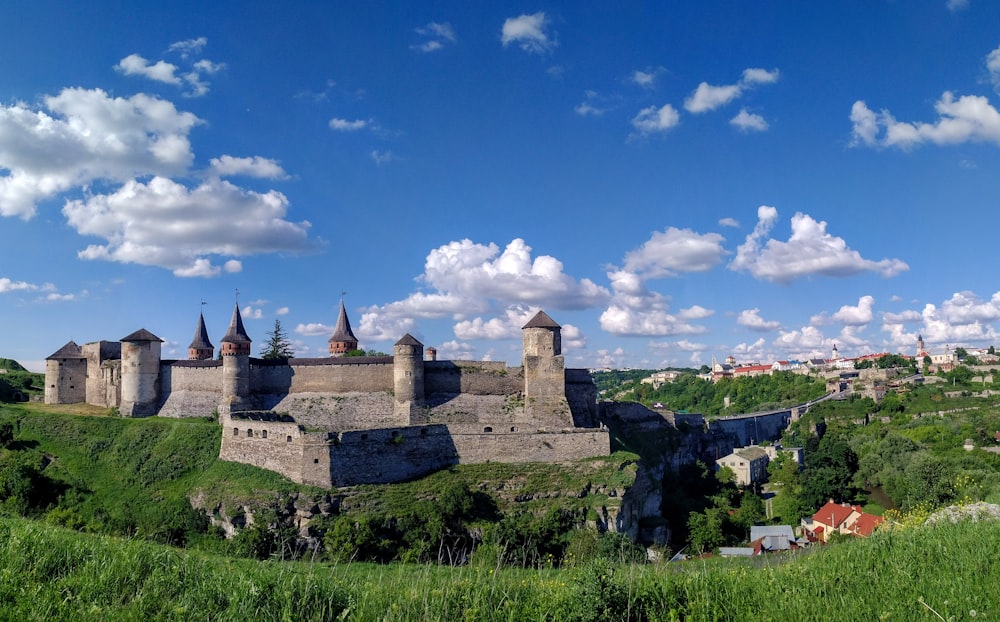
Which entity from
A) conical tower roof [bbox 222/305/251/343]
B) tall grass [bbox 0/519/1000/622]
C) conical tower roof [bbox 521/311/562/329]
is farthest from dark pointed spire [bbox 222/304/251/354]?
tall grass [bbox 0/519/1000/622]

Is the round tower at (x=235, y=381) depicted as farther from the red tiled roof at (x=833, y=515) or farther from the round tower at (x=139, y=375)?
the red tiled roof at (x=833, y=515)

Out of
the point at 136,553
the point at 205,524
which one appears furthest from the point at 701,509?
the point at 136,553

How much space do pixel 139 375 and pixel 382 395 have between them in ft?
56.7

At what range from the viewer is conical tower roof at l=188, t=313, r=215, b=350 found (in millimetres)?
49562

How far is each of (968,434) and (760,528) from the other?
44.1m

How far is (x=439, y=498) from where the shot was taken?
31.5 meters

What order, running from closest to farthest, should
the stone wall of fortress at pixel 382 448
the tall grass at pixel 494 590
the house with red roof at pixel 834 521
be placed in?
1. the tall grass at pixel 494 590
2. the stone wall of fortress at pixel 382 448
3. the house with red roof at pixel 834 521

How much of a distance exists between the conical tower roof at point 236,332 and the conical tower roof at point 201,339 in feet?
15.0

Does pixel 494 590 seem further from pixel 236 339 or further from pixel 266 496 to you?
pixel 236 339

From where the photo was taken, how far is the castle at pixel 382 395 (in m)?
36.0

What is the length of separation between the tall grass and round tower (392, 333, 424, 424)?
103ft

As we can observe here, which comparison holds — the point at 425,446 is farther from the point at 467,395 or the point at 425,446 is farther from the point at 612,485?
the point at 612,485

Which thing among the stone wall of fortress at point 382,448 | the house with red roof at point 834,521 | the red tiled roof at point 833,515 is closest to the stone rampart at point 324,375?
the stone wall of fortress at point 382,448

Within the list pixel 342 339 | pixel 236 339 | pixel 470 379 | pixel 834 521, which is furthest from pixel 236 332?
pixel 834 521
